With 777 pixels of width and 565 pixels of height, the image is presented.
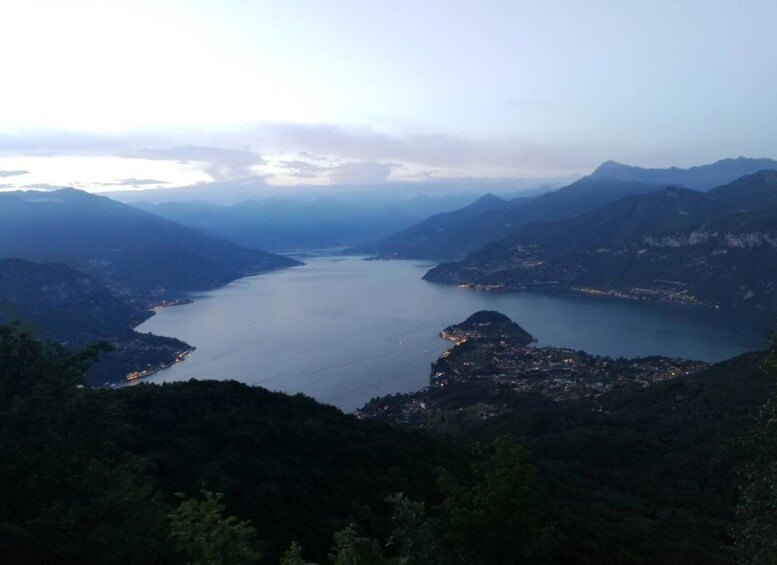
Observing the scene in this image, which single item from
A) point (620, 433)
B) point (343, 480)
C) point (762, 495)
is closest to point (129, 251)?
point (620, 433)

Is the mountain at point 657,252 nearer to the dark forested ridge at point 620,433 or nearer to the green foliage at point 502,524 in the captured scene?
the dark forested ridge at point 620,433

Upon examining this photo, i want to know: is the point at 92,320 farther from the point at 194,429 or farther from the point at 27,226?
the point at 27,226

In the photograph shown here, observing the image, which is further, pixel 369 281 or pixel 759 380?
pixel 369 281

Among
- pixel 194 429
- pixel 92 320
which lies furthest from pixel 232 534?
pixel 92 320

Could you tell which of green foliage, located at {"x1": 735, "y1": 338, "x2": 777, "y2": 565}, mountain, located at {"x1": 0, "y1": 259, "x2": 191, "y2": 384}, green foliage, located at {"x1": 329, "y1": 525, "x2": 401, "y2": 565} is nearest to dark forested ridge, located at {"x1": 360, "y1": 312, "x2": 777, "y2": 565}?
green foliage, located at {"x1": 735, "y1": 338, "x2": 777, "y2": 565}

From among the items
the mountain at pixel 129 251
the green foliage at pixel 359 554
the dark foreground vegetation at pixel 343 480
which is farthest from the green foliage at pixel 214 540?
the mountain at pixel 129 251
